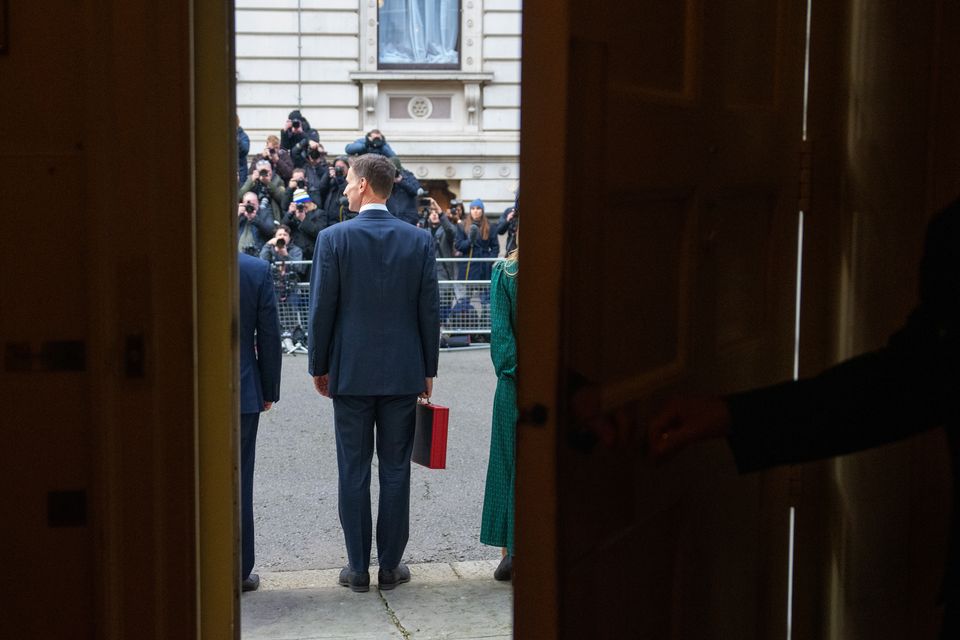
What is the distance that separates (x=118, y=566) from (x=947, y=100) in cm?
172

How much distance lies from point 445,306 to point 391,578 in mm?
7968

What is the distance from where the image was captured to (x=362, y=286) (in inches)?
224

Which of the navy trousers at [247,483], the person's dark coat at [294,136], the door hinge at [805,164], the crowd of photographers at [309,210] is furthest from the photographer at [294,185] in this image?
the door hinge at [805,164]

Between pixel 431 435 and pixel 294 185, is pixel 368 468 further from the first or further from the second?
pixel 294 185

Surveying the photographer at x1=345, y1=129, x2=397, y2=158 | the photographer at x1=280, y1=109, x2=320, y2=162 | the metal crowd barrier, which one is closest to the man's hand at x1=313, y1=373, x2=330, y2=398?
the metal crowd barrier

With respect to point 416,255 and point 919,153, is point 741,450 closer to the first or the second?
point 919,153

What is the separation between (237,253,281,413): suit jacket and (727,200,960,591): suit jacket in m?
4.02

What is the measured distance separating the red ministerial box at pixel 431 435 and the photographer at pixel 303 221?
737 centimetres

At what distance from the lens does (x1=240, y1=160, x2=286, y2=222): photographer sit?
43.2 feet

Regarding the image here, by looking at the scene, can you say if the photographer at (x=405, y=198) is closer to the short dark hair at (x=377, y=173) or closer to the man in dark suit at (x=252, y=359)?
the short dark hair at (x=377, y=173)

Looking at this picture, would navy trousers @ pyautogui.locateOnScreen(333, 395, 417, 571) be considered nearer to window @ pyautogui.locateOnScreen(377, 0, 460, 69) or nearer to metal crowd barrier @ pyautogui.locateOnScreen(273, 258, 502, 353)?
metal crowd barrier @ pyautogui.locateOnScreen(273, 258, 502, 353)

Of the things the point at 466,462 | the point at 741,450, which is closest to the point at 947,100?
the point at 741,450

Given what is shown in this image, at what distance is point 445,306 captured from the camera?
13.6 metres

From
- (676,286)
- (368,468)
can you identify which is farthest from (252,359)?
(676,286)
